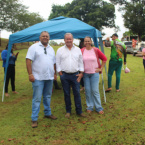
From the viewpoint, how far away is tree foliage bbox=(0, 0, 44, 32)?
101ft

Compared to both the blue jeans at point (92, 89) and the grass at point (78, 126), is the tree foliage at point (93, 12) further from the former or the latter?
the blue jeans at point (92, 89)

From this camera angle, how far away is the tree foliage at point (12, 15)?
30.9 m

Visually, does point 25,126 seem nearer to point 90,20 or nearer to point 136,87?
point 136,87

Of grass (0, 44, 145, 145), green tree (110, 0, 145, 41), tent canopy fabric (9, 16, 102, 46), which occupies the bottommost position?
grass (0, 44, 145, 145)

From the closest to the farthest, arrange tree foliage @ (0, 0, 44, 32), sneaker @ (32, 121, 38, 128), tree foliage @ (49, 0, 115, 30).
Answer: sneaker @ (32, 121, 38, 128), tree foliage @ (0, 0, 44, 32), tree foliage @ (49, 0, 115, 30)

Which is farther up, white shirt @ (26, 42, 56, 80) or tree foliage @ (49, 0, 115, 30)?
tree foliage @ (49, 0, 115, 30)

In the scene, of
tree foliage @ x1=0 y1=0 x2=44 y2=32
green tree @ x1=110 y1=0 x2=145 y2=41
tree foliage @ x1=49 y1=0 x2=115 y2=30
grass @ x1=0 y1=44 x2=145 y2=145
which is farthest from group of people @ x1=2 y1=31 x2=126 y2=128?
tree foliage @ x1=49 y1=0 x2=115 y2=30

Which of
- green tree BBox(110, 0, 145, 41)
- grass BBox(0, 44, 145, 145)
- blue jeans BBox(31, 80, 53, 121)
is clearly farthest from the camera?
green tree BBox(110, 0, 145, 41)

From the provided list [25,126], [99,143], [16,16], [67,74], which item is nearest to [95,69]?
[67,74]

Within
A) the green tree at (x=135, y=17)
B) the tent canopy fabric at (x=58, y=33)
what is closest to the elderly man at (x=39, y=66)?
the tent canopy fabric at (x=58, y=33)

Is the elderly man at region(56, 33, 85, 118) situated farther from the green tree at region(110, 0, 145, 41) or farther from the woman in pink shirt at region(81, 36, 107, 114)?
the green tree at region(110, 0, 145, 41)

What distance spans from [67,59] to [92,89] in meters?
1.07

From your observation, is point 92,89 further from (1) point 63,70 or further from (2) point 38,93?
(2) point 38,93

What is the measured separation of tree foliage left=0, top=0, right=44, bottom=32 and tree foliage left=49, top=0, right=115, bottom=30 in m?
15.2
